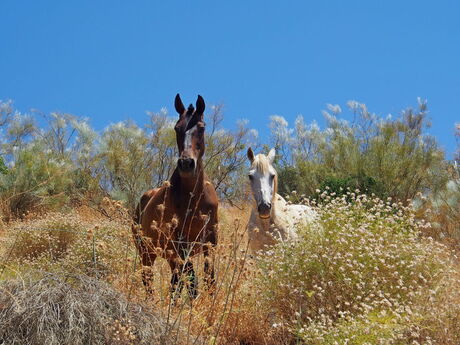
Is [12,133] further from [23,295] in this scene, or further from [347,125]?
[23,295]

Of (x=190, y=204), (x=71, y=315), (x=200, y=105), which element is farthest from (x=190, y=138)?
(x=71, y=315)

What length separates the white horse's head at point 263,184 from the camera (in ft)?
23.2

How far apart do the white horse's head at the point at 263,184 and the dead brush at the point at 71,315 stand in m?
2.69

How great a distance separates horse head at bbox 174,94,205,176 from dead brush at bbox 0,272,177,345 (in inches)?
63.2

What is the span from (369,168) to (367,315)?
1052 cm

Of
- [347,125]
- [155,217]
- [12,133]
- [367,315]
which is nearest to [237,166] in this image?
[347,125]

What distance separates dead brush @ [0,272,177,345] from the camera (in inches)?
161

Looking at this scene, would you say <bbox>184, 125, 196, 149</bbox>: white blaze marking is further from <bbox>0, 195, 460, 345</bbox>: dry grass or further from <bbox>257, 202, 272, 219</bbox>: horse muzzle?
<bbox>257, 202, 272, 219</bbox>: horse muzzle

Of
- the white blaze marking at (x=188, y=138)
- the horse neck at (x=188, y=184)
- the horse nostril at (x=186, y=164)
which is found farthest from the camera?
the horse neck at (x=188, y=184)

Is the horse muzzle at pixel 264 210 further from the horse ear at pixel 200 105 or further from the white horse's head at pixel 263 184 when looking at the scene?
the horse ear at pixel 200 105

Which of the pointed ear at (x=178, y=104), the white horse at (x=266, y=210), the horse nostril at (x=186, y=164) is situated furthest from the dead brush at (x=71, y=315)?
the white horse at (x=266, y=210)

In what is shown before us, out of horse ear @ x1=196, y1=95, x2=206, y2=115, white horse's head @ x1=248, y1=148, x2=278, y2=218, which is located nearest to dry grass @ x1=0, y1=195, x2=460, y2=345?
white horse's head @ x1=248, y1=148, x2=278, y2=218

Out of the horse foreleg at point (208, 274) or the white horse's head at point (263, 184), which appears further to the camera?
the white horse's head at point (263, 184)

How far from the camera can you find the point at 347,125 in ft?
62.2
